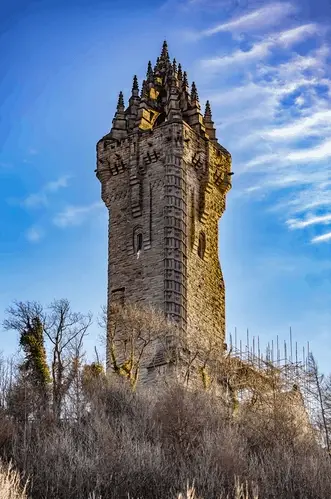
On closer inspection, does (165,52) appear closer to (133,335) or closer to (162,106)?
(162,106)

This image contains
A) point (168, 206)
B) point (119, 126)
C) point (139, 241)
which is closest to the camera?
point (168, 206)

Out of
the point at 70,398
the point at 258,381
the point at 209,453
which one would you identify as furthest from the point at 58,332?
the point at 209,453

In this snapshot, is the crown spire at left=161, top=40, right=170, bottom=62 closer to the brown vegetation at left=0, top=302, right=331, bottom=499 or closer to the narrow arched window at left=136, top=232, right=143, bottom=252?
the narrow arched window at left=136, top=232, right=143, bottom=252

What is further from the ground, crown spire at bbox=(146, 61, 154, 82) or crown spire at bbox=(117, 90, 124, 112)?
crown spire at bbox=(146, 61, 154, 82)

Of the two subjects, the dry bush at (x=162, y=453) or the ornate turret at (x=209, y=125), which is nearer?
the dry bush at (x=162, y=453)

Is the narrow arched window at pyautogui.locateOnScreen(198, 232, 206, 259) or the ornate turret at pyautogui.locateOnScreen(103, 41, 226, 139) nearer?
the narrow arched window at pyautogui.locateOnScreen(198, 232, 206, 259)

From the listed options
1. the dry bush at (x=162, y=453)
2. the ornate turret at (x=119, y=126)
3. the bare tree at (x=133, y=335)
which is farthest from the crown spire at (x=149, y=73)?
the dry bush at (x=162, y=453)

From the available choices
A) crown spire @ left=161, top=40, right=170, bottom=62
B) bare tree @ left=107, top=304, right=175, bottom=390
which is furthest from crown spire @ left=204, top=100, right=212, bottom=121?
bare tree @ left=107, top=304, right=175, bottom=390

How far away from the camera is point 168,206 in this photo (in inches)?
1784

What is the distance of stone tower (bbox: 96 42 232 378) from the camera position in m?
44.6

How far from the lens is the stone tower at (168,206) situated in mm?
44562

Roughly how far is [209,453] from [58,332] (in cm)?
1447

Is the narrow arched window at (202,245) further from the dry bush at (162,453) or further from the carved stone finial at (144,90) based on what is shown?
the dry bush at (162,453)

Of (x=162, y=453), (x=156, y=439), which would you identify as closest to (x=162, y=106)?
(x=156, y=439)
